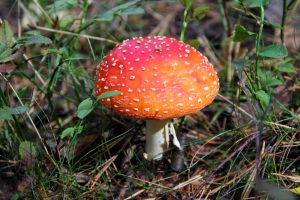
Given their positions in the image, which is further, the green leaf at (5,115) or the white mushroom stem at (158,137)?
the white mushroom stem at (158,137)

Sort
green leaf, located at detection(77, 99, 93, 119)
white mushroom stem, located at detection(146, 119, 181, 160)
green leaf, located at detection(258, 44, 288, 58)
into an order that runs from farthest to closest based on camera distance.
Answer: white mushroom stem, located at detection(146, 119, 181, 160)
green leaf, located at detection(258, 44, 288, 58)
green leaf, located at detection(77, 99, 93, 119)

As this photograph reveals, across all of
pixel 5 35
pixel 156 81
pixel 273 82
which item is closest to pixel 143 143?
pixel 156 81

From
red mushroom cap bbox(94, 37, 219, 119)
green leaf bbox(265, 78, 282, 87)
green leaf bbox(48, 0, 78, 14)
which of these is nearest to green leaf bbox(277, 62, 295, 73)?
green leaf bbox(265, 78, 282, 87)

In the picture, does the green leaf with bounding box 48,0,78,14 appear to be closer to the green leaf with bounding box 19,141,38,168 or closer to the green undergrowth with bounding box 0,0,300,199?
the green undergrowth with bounding box 0,0,300,199

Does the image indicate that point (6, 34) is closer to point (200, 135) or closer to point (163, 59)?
point (163, 59)

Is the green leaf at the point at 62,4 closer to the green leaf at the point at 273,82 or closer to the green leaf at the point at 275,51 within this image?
the green leaf at the point at 275,51

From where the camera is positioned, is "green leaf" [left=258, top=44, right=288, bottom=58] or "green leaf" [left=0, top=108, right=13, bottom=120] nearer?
"green leaf" [left=0, top=108, right=13, bottom=120]

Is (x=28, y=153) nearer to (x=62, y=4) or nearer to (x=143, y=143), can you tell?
(x=143, y=143)

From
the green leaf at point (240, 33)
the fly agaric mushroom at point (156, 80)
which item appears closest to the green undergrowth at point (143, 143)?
the green leaf at point (240, 33)
